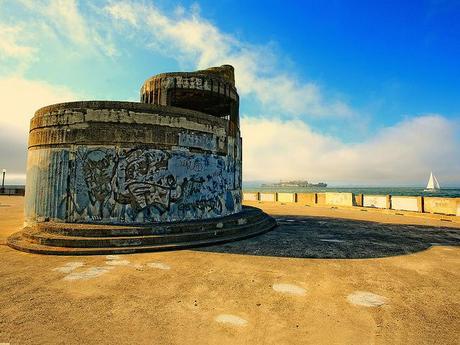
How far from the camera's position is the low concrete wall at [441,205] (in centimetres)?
1786

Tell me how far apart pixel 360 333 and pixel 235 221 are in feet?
23.2

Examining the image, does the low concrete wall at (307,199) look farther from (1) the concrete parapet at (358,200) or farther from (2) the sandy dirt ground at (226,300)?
(2) the sandy dirt ground at (226,300)

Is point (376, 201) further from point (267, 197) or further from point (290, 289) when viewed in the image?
point (290, 289)

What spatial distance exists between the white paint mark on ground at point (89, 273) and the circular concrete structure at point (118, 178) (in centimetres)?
174

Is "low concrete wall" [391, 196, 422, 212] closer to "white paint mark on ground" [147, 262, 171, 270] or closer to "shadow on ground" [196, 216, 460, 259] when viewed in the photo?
"shadow on ground" [196, 216, 460, 259]

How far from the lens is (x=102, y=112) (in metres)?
9.26

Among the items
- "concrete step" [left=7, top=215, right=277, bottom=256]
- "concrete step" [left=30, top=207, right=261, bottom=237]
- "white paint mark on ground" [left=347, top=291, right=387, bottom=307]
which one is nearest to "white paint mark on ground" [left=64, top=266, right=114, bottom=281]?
"concrete step" [left=7, top=215, right=277, bottom=256]

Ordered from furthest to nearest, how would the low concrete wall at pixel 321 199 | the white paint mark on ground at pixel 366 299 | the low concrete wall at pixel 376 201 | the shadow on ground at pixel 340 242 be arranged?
the low concrete wall at pixel 321 199 → the low concrete wall at pixel 376 201 → the shadow on ground at pixel 340 242 → the white paint mark on ground at pixel 366 299

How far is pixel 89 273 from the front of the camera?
5.91m

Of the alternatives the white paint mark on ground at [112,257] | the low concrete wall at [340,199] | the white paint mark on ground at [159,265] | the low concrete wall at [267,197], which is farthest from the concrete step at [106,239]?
the low concrete wall at [267,197]

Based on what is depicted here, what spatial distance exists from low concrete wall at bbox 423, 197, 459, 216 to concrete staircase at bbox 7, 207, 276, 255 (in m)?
16.7

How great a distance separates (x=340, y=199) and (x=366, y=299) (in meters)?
23.1

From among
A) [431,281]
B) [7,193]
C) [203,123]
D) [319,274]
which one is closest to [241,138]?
[203,123]

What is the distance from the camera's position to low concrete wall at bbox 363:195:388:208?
23298 millimetres
